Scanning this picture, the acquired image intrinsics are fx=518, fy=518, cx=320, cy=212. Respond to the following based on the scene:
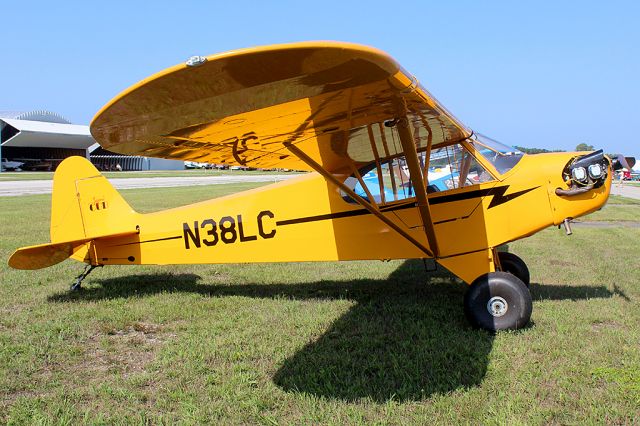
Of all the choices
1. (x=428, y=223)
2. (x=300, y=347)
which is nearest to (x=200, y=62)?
(x=300, y=347)

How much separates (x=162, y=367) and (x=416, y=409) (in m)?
2.10

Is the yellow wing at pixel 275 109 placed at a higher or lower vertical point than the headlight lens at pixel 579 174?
higher

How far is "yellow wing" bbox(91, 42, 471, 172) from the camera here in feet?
8.78

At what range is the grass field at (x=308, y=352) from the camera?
3.43 meters

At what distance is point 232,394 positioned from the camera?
368 centimetres

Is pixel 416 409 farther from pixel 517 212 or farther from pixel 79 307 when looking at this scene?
pixel 79 307

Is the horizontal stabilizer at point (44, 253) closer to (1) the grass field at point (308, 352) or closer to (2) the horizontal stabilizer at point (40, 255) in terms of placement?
(2) the horizontal stabilizer at point (40, 255)

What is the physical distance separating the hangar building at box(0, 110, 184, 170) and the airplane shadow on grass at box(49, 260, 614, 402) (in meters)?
59.6

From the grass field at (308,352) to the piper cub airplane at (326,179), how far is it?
0.53 meters

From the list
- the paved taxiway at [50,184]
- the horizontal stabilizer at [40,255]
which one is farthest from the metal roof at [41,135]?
the horizontal stabilizer at [40,255]

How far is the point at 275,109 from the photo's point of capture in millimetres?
3666

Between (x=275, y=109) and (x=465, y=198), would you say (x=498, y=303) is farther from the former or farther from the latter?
(x=275, y=109)

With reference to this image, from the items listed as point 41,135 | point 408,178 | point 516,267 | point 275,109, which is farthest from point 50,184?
point 275,109

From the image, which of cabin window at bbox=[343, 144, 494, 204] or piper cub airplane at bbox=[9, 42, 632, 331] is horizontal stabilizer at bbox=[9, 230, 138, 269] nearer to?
piper cub airplane at bbox=[9, 42, 632, 331]
